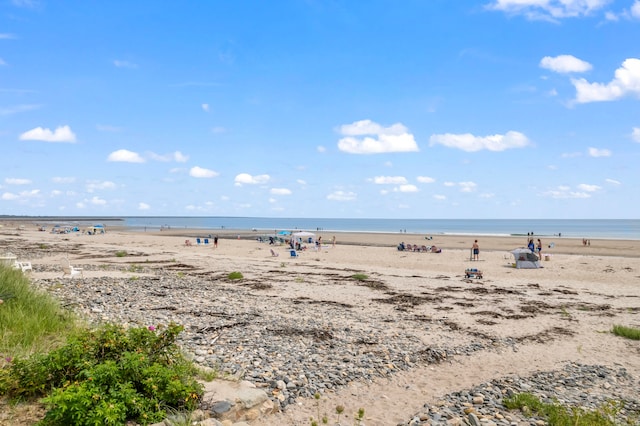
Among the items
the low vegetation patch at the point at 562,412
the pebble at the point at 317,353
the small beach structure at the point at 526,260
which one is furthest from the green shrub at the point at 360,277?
the low vegetation patch at the point at 562,412

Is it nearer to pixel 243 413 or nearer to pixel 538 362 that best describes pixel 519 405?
pixel 538 362

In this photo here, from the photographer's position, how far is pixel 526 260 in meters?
28.9

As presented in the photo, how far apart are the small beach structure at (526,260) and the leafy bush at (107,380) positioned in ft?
89.7

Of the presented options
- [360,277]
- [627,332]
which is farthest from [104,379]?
[360,277]

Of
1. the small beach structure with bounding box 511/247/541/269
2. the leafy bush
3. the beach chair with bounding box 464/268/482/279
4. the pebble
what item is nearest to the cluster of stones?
the pebble

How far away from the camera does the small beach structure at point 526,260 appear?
94.1 feet

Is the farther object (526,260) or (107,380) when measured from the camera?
(526,260)

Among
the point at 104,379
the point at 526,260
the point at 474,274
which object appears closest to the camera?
the point at 104,379

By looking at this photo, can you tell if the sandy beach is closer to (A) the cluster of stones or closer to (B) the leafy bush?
(A) the cluster of stones

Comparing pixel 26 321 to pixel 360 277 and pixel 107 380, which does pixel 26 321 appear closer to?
pixel 107 380

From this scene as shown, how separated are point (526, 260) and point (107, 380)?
2857 centimetres

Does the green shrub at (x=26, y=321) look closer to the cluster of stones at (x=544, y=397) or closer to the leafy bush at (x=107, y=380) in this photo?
the leafy bush at (x=107, y=380)

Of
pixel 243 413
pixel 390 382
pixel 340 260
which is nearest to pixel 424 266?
pixel 340 260

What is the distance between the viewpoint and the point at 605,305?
1627cm
